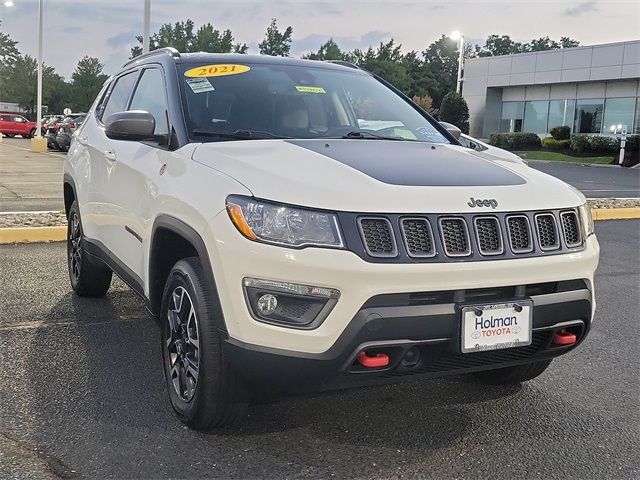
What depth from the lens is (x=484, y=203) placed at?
2846 millimetres

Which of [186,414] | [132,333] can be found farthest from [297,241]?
[132,333]

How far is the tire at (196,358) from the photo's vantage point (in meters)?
2.80

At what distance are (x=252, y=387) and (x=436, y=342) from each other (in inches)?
30.6

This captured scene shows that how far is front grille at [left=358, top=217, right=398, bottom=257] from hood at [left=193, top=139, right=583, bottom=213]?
47 millimetres

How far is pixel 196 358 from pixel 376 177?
111cm

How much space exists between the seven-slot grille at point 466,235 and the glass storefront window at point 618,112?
3718cm

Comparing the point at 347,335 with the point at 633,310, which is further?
the point at 633,310

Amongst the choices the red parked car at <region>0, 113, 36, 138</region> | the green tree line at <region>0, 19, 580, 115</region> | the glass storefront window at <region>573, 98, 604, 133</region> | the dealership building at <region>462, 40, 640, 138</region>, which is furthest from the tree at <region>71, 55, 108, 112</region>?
the glass storefront window at <region>573, 98, 604, 133</region>

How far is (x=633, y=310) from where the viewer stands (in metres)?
5.62

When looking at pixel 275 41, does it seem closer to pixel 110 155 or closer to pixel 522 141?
pixel 522 141

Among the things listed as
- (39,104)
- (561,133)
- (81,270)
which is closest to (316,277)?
(81,270)

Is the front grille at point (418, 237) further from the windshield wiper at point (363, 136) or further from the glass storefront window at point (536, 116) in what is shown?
the glass storefront window at point (536, 116)

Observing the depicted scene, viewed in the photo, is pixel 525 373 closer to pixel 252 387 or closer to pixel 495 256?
pixel 495 256

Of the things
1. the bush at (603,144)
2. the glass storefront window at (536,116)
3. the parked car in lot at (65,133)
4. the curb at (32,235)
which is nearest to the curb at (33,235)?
the curb at (32,235)
